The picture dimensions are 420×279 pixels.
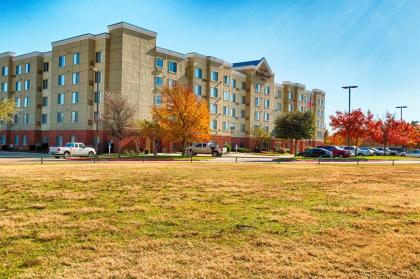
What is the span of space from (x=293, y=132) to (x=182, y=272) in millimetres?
64361

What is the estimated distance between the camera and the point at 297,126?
68.3 metres

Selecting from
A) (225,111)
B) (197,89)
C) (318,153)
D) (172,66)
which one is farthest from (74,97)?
(318,153)

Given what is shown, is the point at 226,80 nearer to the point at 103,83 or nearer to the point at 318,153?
the point at 103,83

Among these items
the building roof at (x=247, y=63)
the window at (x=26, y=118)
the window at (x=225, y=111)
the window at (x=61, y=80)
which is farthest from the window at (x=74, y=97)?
the building roof at (x=247, y=63)

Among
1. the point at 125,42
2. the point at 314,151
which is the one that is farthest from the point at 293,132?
the point at 125,42

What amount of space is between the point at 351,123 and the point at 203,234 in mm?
→ 54153

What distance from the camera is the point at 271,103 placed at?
8538 centimetres

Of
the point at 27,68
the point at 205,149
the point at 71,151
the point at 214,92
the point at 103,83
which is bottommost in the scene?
the point at 71,151

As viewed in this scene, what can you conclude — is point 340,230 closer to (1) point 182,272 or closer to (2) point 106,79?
(1) point 182,272

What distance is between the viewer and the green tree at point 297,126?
224 feet

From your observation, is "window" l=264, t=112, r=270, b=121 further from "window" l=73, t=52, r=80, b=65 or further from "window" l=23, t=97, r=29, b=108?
"window" l=23, t=97, r=29, b=108

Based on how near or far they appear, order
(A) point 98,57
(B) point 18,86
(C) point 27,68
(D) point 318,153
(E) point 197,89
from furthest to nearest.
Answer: (E) point 197,89
(B) point 18,86
(C) point 27,68
(A) point 98,57
(D) point 318,153

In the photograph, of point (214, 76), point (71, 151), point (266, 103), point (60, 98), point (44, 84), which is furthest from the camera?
point (266, 103)

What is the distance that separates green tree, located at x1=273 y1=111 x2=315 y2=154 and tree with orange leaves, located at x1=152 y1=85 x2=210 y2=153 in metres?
25.8
